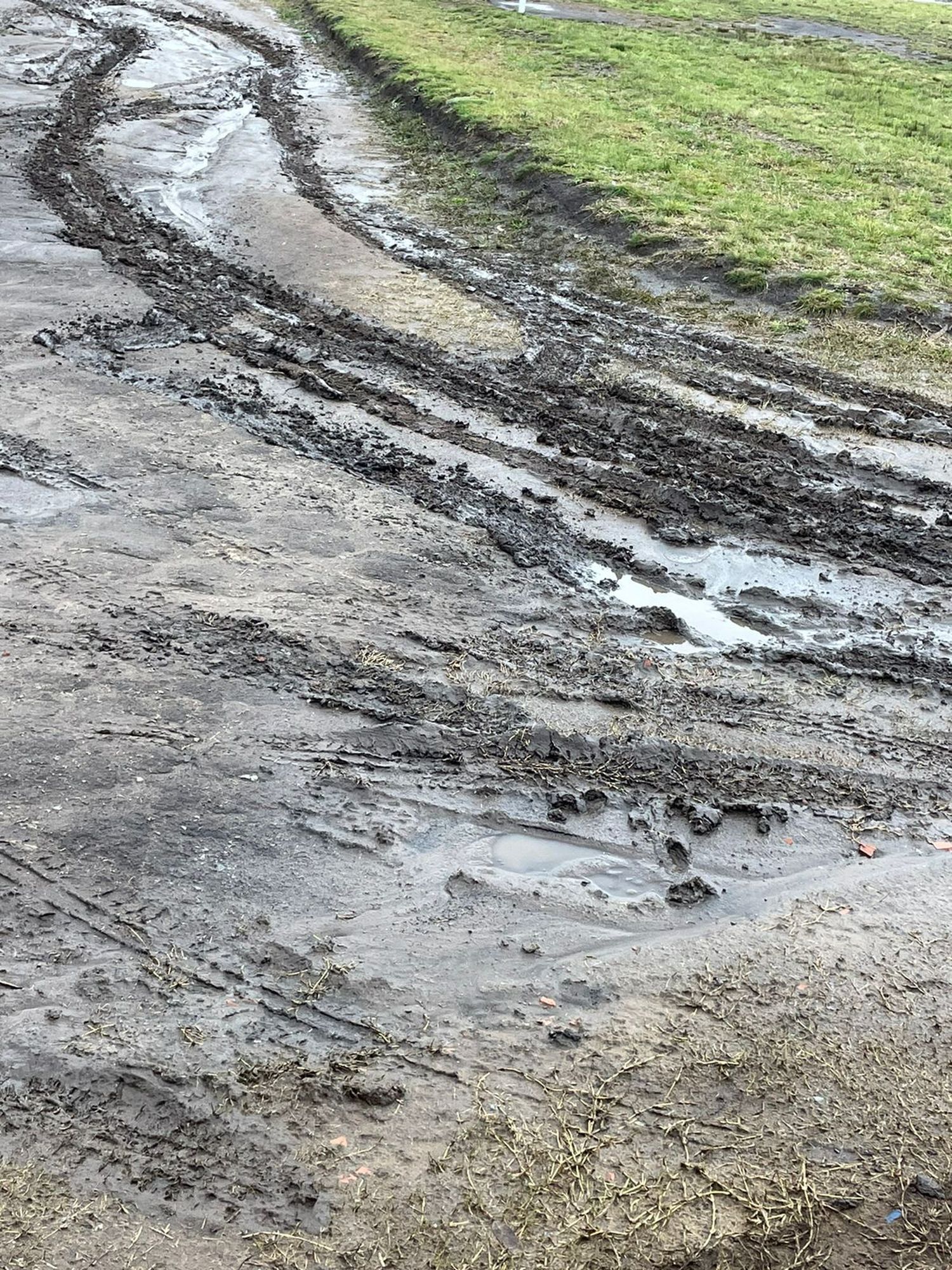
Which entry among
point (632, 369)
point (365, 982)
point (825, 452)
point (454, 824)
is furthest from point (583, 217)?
point (365, 982)

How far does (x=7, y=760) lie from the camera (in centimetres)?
556

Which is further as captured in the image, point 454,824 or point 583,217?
point 583,217

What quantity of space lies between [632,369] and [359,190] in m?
7.23

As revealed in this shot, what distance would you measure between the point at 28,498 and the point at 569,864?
16.2ft

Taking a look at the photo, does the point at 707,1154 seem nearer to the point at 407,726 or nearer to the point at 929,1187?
the point at 929,1187

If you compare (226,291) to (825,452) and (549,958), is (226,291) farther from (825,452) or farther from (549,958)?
(549,958)

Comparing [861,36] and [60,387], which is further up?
[861,36]

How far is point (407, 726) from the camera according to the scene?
607 cm

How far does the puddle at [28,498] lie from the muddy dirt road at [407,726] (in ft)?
0.13

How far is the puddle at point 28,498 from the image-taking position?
7727 millimetres

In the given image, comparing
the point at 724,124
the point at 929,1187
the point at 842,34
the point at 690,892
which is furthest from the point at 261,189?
the point at 842,34

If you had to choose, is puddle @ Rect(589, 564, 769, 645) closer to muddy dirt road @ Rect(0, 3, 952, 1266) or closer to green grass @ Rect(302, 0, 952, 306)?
muddy dirt road @ Rect(0, 3, 952, 1266)

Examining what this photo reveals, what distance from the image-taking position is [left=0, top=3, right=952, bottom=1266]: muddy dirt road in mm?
4238

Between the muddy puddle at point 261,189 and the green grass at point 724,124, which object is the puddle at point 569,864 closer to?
the muddy puddle at point 261,189
